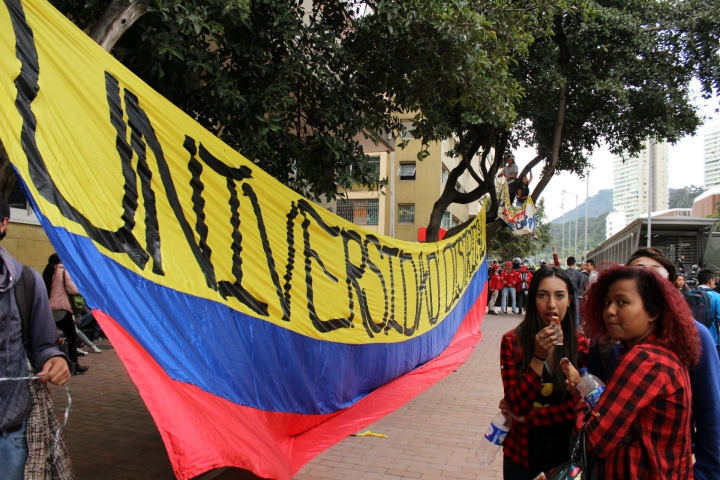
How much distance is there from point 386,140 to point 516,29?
6.26 meters

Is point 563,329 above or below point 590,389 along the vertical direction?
above

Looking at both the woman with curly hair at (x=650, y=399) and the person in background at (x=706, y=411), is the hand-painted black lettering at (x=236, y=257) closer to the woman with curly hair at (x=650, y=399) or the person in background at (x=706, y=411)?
the woman with curly hair at (x=650, y=399)

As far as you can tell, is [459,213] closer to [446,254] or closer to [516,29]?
[446,254]

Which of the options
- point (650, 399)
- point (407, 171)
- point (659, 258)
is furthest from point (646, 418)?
point (407, 171)

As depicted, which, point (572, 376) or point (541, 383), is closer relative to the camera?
point (572, 376)

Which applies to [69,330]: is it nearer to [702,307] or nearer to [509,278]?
[702,307]

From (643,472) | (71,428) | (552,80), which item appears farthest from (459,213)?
(643,472)

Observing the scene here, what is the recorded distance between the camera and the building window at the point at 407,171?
100ft

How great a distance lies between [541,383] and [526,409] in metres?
0.14

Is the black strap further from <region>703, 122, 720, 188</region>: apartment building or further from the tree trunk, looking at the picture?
<region>703, 122, 720, 188</region>: apartment building

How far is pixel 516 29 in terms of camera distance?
666cm

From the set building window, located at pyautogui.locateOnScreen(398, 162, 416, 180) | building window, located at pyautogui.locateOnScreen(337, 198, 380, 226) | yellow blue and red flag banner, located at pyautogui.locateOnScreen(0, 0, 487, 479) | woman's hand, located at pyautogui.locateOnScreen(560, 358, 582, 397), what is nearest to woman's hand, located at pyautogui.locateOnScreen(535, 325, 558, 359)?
woman's hand, located at pyautogui.locateOnScreen(560, 358, 582, 397)

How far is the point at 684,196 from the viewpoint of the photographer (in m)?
138

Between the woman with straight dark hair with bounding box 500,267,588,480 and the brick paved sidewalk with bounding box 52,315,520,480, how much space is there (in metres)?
2.04
